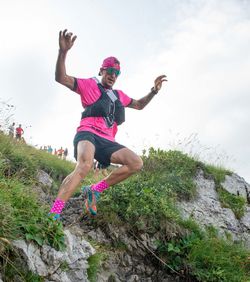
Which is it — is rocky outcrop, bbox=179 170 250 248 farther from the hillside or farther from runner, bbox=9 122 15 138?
runner, bbox=9 122 15 138

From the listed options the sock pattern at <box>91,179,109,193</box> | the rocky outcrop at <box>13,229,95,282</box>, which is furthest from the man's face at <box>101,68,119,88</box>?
the rocky outcrop at <box>13,229,95,282</box>

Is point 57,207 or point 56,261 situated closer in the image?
point 56,261

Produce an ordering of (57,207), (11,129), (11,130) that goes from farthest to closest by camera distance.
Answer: (11,130) → (11,129) → (57,207)

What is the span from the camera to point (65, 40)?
4555 mm

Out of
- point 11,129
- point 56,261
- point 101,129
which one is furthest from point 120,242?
point 11,129

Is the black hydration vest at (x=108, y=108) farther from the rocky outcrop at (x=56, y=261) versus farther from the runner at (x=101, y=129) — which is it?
the rocky outcrop at (x=56, y=261)

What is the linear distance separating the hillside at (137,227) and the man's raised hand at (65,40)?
5.58ft

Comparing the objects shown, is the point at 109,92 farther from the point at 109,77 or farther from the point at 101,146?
the point at 101,146

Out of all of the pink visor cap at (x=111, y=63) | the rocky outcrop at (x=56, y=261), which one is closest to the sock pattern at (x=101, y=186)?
the rocky outcrop at (x=56, y=261)

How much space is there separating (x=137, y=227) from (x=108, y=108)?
182 centimetres

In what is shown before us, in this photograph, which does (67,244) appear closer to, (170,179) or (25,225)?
(25,225)

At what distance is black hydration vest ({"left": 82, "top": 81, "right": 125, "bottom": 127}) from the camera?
17.8 ft

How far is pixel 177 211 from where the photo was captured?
654cm

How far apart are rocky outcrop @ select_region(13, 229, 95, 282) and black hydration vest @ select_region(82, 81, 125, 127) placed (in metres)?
1.93
